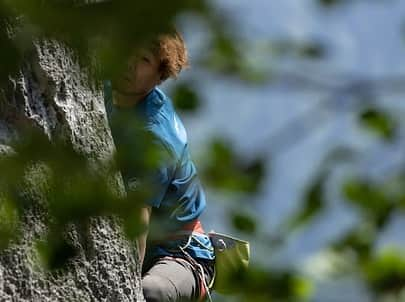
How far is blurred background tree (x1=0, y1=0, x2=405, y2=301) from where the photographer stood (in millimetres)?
1460

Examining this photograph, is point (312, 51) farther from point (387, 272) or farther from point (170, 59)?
point (170, 59)

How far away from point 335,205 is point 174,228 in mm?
2639

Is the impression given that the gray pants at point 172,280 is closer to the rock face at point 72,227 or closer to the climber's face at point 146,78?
the rock face at point 72,227

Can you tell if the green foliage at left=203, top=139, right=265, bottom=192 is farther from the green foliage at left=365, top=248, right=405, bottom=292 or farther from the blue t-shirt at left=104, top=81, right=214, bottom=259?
the blue t-shirt at left=104, top=81, right=214, bottom=259

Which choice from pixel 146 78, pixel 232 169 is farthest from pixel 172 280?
pixel 232 169

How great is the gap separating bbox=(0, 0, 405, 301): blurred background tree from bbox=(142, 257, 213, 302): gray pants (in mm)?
2395

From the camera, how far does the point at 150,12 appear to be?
4.64ft

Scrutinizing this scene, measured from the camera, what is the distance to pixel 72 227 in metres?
3.47

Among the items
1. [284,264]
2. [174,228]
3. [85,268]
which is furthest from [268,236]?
[174,228]

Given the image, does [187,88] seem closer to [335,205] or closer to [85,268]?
[335,205]

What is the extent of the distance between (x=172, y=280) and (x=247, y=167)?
8.55ft

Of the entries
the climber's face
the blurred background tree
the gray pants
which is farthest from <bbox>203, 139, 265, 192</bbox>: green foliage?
the climber's face

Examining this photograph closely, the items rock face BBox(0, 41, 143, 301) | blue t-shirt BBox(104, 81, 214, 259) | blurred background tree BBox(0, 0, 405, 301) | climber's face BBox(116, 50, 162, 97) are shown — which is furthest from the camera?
climber's face BBox(116, 50, 162, 97)

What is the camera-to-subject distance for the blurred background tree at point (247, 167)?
4.79ft
